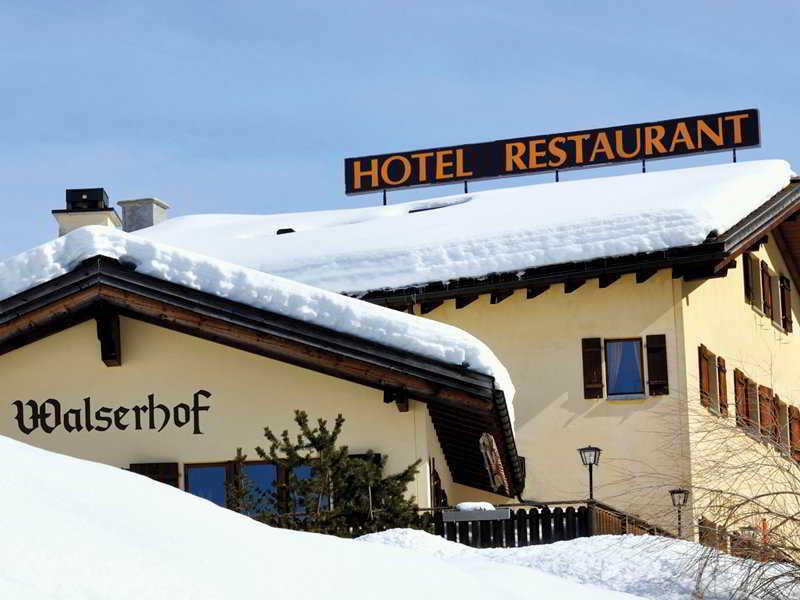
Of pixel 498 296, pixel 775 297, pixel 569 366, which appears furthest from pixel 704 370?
pixel 775 297

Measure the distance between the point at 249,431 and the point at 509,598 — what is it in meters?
11.2

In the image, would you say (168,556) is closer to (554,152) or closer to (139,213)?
(554,152)

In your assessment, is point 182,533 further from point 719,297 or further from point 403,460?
point 719,297

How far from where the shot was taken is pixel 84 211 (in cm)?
3734

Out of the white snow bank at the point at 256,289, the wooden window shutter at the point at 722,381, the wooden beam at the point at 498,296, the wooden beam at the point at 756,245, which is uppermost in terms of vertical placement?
the wooden beam at the point at 756,245

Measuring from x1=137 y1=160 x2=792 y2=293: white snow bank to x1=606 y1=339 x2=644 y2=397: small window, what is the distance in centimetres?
182

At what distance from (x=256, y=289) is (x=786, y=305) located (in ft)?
66.8

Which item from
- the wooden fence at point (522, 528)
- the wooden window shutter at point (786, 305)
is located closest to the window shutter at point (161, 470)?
the wooden fence at point (522, 528)

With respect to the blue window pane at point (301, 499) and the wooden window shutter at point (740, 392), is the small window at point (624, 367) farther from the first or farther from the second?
the blue window pane at point (301, 499)

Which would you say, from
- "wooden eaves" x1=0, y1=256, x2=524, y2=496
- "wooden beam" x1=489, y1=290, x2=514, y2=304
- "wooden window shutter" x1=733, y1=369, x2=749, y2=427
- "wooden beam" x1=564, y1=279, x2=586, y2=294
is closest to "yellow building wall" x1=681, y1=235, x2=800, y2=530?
"wooden window shutter" x1=733, y1=369, x2=749, y2=427

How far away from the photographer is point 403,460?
17391mm

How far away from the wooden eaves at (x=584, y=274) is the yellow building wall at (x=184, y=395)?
410 inches

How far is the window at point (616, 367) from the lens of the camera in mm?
28781

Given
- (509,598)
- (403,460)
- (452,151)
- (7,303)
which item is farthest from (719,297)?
(509,598)
